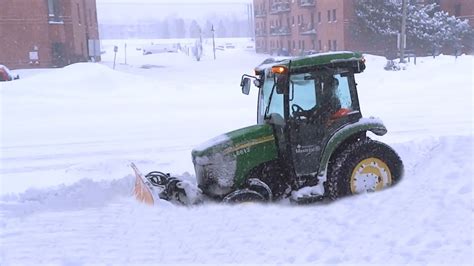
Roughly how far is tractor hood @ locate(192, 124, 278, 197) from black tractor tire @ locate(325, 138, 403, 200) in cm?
78

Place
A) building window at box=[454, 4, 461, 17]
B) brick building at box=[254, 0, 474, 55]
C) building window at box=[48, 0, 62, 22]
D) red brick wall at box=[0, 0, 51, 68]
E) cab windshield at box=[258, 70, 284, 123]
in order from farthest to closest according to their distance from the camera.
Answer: building window at box=[454, 4, 461, 17] → brick building at box=[254, 0, 474, 55] → building window at box=[48, 0, 62, 22] → red brick wall at box=[0, 0, 51, 68] → cab windshield at box=[258, 70, 284, 123]

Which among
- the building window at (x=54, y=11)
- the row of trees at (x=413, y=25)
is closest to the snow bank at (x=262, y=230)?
the building window at (x=54, y=11)

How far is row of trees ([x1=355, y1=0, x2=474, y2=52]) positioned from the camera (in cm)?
4319

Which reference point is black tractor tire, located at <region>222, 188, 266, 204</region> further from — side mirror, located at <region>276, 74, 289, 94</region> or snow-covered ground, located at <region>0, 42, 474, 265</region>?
side mirror, located at <region>276, 74, 289, 94</region>

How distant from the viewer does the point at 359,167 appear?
627cm

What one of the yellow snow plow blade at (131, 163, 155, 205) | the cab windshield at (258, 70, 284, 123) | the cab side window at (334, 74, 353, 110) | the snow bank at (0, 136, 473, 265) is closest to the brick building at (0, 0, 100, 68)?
the snow bank at (0, 136, 473, 265)

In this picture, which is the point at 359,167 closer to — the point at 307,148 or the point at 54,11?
the point at 307,148

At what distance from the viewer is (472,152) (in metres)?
7.30

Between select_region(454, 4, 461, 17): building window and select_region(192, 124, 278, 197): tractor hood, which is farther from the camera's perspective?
select_region(454, 4, 461, 17): building window

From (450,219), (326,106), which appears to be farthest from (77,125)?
(450,219)

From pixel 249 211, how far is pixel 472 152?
3.57 m

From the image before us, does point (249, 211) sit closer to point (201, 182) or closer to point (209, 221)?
point (209, 221)

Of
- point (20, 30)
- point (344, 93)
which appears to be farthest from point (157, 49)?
point (344, 93)

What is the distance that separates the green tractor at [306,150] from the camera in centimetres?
625
